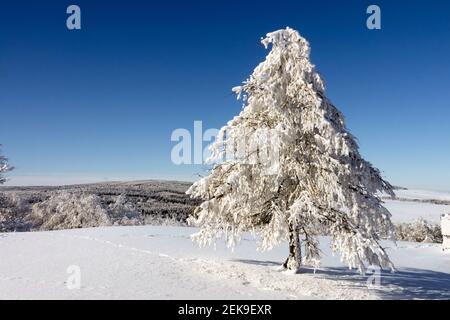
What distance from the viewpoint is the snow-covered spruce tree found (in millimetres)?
11438

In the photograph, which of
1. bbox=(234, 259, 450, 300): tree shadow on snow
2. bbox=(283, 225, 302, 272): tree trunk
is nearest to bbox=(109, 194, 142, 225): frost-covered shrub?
bbox=(234, 259, 450, 300): tree shadow on snow

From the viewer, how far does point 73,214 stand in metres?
43.5

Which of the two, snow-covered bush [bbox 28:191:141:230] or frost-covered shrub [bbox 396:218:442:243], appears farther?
snow-covered bush [bbox 28:191:141:230]

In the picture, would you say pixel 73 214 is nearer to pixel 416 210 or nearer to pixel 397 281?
pixel 397 281

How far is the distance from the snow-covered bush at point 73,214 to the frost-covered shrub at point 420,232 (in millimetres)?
28389

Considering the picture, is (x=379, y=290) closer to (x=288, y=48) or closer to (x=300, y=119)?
(x=300, y=119)

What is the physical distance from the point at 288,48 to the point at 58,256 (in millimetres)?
11139

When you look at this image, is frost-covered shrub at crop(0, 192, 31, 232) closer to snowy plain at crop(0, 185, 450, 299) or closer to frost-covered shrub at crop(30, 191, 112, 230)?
frost-covered shrub at crop(30, 191, 112, 230)

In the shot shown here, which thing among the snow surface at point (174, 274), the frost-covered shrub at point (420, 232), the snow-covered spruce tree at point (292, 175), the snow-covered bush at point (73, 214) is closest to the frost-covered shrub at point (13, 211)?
the snow-covered bush at point (73, 214)

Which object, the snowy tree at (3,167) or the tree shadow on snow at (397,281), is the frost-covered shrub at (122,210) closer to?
the snowy tree at (3,167)

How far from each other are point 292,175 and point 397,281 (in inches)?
215

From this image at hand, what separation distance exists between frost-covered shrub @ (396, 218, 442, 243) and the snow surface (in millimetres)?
21857

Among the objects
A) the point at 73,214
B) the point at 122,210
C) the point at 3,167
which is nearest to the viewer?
the point at 3,167

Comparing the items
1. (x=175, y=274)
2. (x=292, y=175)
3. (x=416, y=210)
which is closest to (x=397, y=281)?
(x=292, y=175)
